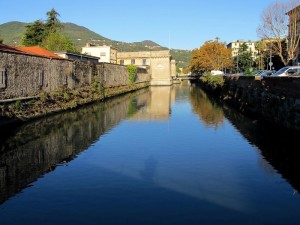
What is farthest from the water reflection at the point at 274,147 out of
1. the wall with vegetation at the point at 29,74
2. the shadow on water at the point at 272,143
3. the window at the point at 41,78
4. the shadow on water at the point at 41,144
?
the window at the point at 41,78

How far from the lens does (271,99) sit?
22703 mm

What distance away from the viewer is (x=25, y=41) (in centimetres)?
7856

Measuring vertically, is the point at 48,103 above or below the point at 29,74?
below

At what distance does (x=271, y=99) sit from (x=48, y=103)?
47.2ft

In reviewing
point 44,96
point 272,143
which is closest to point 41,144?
point 272,143


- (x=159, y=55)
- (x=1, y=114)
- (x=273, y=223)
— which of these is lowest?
(x=273, y=223)

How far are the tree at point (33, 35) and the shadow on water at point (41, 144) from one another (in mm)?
56095

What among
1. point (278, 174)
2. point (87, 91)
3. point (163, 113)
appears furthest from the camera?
point (87, 91)

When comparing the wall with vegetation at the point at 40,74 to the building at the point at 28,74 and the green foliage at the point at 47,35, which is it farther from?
the green foliage at the point at 47,35

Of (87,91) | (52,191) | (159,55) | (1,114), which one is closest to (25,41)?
(159,55)

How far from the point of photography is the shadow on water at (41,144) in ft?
37.8

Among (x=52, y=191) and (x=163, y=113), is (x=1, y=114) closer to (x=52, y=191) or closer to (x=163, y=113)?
(x=52, y=191)

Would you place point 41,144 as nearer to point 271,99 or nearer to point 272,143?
point 272,143

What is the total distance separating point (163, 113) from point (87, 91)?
871 cm
